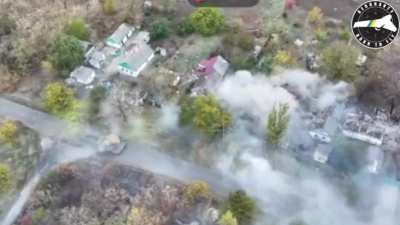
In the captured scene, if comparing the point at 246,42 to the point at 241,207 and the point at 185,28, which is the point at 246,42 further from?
the point at 241,207

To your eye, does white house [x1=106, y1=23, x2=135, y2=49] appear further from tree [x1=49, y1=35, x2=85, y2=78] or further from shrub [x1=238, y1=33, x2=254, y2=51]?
shrub [x1=238, y1=33, x2=254, y2=51]

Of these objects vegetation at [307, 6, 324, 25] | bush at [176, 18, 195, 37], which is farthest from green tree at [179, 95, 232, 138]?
vegetation at [307, 6, 324, 25]

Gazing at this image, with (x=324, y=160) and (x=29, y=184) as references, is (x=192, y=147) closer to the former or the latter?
(x=324, y=160)

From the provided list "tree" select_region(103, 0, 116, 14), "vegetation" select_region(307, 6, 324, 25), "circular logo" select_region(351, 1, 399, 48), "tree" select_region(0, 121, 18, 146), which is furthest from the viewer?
"tree" select_region(103, 0, 116, 14)

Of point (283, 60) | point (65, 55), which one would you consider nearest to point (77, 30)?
point (65, 55)

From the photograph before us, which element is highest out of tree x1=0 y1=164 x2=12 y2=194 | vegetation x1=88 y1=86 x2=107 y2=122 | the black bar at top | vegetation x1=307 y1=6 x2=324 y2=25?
vegetation x1=307 y1=6 x2=324 y2=25

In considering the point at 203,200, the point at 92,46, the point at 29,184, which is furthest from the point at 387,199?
the point at 92,46

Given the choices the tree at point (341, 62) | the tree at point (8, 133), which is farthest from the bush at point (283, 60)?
the tree at point (8, 133)
